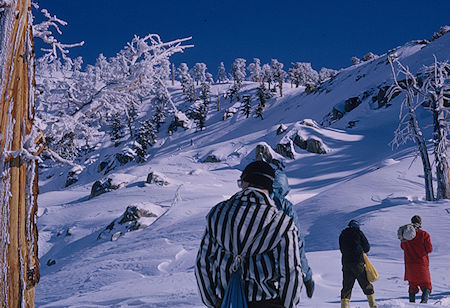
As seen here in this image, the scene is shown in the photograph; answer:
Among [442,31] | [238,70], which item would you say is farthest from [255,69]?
[442,31]

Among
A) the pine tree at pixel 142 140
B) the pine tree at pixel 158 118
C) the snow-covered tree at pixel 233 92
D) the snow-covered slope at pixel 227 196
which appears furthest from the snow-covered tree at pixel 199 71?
the snow-covered slope at pixel 227 196

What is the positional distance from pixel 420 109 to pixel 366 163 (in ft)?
39.2

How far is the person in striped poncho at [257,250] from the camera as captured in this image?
2.27m

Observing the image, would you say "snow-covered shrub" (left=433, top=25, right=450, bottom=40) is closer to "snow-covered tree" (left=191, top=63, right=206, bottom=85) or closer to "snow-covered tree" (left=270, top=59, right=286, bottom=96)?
"snow-covered tree" (left=270, top=59, right=286, bottom=96)

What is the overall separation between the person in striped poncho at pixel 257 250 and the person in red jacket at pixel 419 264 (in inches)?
184

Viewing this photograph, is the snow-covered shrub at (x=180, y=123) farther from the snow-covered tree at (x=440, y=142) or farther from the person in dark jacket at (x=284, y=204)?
the person in dark jacket at (x=284, y=204)

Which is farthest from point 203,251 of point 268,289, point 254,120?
point 254,120

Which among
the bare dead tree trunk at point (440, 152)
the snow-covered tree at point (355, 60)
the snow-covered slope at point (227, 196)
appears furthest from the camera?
the snow-covered tree at point (355, 60)

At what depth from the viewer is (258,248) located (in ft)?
7.48

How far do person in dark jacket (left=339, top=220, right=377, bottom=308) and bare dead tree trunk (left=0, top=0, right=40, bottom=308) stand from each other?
4336 millimetres

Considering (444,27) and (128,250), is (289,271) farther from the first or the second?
(444,27)

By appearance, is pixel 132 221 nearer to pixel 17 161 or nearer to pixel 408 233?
pixel 408 233

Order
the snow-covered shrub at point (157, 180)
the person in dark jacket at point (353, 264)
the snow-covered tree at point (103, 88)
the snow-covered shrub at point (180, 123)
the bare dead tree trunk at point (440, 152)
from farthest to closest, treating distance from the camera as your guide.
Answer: the snow-covered shrub at point (180, 123)
the snow-covered shrub at point (157, 180)
the bare dead tree trunk at point (440, 152)
the person in dark jacket at point (353, 264)
the snow-covered tree at point (103, 88)

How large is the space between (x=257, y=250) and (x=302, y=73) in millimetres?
94381
